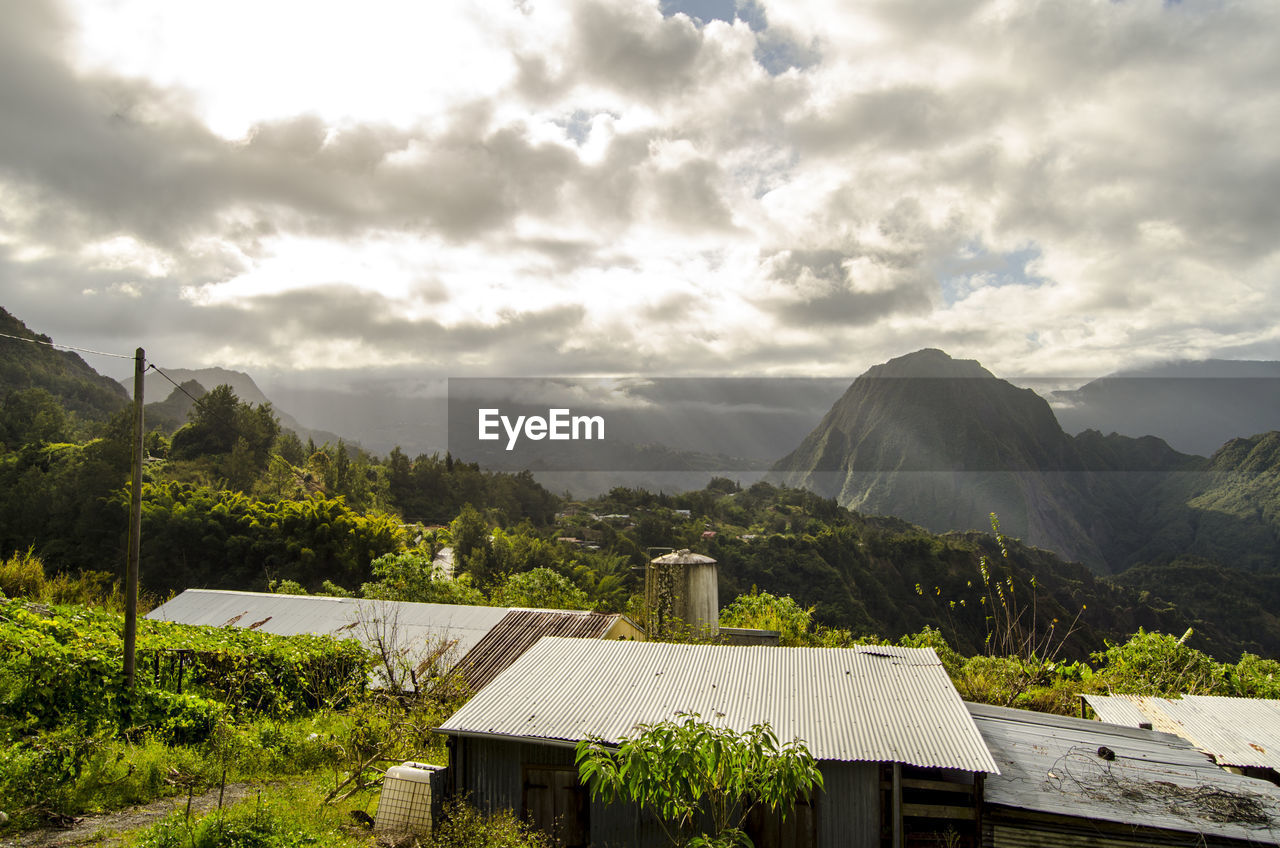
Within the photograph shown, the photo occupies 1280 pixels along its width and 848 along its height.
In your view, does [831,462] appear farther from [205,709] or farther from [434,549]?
[205,709]

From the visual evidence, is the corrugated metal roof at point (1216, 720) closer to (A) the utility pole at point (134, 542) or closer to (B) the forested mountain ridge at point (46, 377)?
(A) the utility pole at point (134, 542)

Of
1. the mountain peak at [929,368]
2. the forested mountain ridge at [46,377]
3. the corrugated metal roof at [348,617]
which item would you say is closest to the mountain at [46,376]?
the forested mountain ridge at [46,377]

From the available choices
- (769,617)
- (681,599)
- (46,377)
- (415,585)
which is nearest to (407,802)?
(681,599)

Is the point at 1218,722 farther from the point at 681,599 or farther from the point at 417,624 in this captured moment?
the point at 417,624

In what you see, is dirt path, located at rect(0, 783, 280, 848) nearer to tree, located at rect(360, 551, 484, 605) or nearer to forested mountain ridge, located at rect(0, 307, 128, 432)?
tree, located at rect(360, 551, 484, 605)

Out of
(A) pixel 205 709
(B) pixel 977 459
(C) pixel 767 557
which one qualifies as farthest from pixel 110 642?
(B) pixel 977 459
